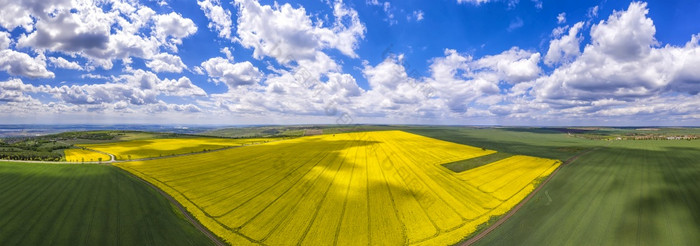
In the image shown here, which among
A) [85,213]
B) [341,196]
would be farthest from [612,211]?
[85,213]

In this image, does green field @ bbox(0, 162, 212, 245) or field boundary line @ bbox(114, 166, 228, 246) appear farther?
field boundary line @ bbox(114, 166, 228, 246)

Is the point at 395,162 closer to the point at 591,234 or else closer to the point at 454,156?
the point at 454,156

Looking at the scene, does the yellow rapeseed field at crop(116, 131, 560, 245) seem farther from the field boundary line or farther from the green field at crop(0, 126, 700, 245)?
the green field at crop(0, 126, 700, 245)

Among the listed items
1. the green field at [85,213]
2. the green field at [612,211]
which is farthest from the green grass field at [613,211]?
the green field at [85,213]

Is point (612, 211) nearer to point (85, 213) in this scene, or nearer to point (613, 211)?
point (613, 211)

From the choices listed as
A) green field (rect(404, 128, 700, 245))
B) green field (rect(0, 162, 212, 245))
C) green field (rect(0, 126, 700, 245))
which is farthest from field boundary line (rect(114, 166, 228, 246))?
green field (rect(404, 128, 700, 245))

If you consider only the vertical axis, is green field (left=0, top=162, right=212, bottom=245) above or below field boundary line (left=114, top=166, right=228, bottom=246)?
above
